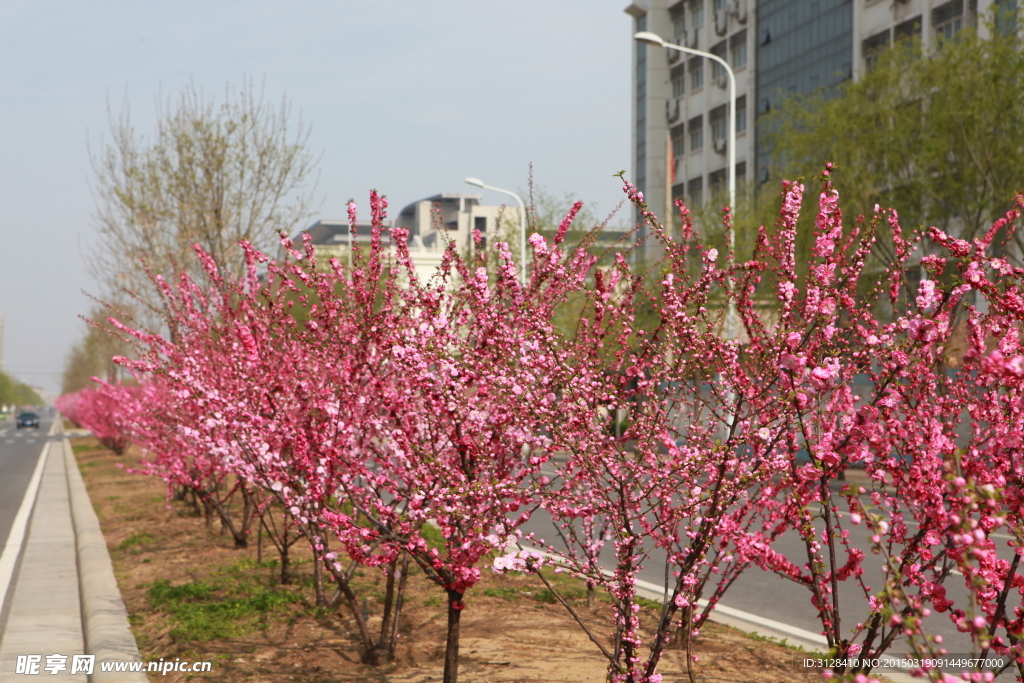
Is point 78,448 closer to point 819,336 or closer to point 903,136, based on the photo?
point 903,136

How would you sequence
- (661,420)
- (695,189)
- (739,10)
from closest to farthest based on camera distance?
1. (661,420)
2. (739,10)
3. (695,189)

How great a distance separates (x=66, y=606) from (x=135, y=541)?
130 inches

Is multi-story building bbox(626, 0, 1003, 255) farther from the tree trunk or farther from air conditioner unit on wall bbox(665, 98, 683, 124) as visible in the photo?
the tree trunk

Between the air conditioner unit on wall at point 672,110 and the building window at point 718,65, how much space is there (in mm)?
2964

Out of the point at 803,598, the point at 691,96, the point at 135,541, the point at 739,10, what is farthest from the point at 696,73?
the point at 803,598

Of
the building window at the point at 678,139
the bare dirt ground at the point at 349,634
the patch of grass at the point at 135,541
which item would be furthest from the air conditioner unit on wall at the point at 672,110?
the bare dirt ground at the point at 349,634

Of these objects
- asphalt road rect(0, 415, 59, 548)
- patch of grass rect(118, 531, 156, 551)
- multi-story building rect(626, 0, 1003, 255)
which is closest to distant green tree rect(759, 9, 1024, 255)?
multi-story building rect(626, 0, 1003, 255)

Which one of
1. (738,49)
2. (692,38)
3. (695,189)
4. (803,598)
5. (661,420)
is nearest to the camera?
(661,420)

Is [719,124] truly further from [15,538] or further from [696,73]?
[15,538]

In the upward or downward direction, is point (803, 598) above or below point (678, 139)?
below

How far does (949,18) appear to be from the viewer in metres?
31.5

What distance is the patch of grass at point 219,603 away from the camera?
23.1 ft

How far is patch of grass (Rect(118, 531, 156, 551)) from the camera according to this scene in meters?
11.5

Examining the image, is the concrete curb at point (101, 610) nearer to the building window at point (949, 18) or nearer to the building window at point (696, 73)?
the building window at point (949, 18)
